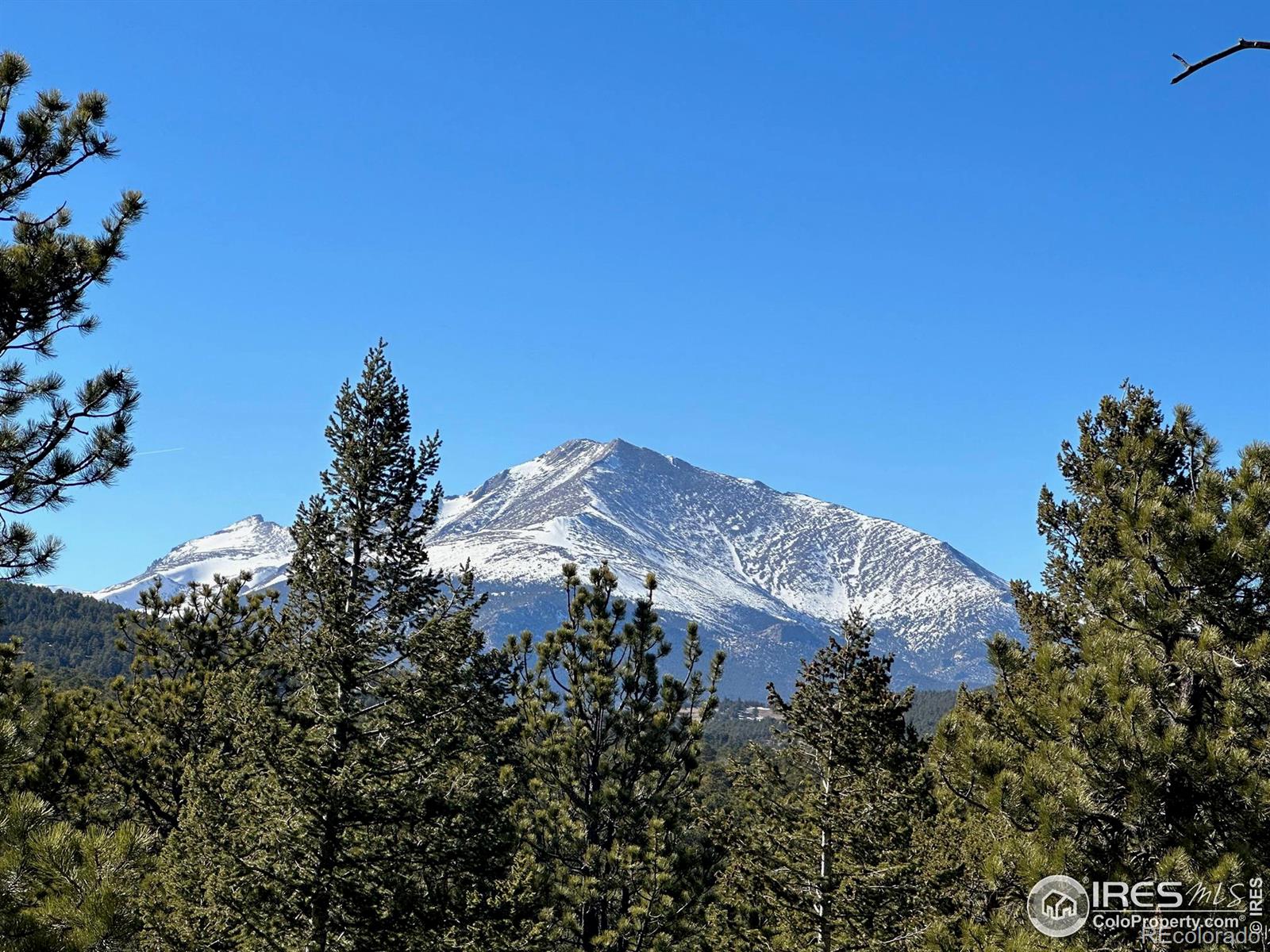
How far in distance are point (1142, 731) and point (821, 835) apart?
9.46m

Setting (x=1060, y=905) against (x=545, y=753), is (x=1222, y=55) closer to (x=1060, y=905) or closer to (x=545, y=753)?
(x=1060, y=905)

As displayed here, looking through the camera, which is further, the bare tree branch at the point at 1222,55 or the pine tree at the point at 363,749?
the pine tree at the point at 363,749

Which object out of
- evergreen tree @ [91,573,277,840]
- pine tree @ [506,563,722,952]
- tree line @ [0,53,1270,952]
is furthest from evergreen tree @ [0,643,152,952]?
evergreen tree @ [91,573,277,840]

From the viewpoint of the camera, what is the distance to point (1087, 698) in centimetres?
808

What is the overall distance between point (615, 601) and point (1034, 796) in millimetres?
8210

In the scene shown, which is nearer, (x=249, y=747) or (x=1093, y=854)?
(x=1093, y=854)

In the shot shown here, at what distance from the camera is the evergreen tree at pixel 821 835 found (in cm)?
1557

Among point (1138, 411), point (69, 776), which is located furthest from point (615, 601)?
point (1138, 411)

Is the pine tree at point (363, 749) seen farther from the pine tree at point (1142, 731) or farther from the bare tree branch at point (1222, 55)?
the bare tree branch at point (1222, 55)

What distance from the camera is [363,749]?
488 inches

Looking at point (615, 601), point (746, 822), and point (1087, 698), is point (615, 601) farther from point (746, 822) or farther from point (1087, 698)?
point (1087, 698)

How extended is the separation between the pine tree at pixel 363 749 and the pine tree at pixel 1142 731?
6443mm

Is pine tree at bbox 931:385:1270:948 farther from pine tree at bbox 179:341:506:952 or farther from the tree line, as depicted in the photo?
pine tree at bbox 179:341:506:952

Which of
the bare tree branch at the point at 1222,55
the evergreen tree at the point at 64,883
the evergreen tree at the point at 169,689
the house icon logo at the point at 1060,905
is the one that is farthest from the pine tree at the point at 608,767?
the bare tree branch at the point at 1222,55
